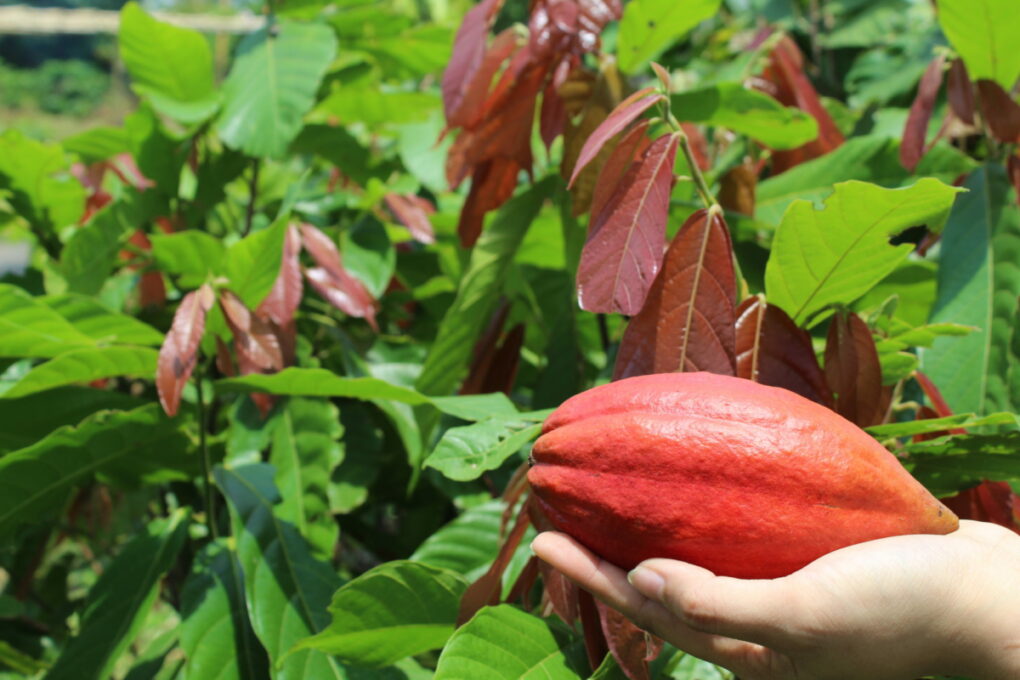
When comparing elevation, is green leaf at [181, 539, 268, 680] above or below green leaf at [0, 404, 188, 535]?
below

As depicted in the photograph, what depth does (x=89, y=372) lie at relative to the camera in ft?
3.22

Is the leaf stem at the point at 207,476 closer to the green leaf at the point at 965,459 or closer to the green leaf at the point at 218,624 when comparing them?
the green leaf at the point at 218,624

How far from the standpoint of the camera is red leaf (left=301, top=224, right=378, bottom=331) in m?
1.21

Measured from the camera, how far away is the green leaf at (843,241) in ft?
2.18

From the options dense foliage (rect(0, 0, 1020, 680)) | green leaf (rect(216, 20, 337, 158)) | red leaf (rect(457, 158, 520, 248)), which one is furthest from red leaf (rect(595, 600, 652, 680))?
green leaf (rect(216, 20, 337, 158))

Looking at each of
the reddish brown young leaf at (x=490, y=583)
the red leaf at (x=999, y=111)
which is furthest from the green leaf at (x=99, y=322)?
the red leaf at (x=999, y=111)

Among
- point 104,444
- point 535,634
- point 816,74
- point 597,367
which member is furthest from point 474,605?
point 816,74

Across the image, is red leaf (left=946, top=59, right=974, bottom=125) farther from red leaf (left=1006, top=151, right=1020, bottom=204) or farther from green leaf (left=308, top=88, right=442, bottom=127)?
green leaf (left=308, top=88, right=442, bottom=127)

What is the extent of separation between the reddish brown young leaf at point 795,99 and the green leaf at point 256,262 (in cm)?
73

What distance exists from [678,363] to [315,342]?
2.88 feet

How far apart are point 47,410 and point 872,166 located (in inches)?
42.9

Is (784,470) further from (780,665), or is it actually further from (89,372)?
(89,372)

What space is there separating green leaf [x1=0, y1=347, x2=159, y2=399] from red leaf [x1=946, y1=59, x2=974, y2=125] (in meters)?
0.97

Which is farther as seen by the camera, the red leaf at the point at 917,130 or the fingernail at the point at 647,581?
the red leaf at the point at 917,130
